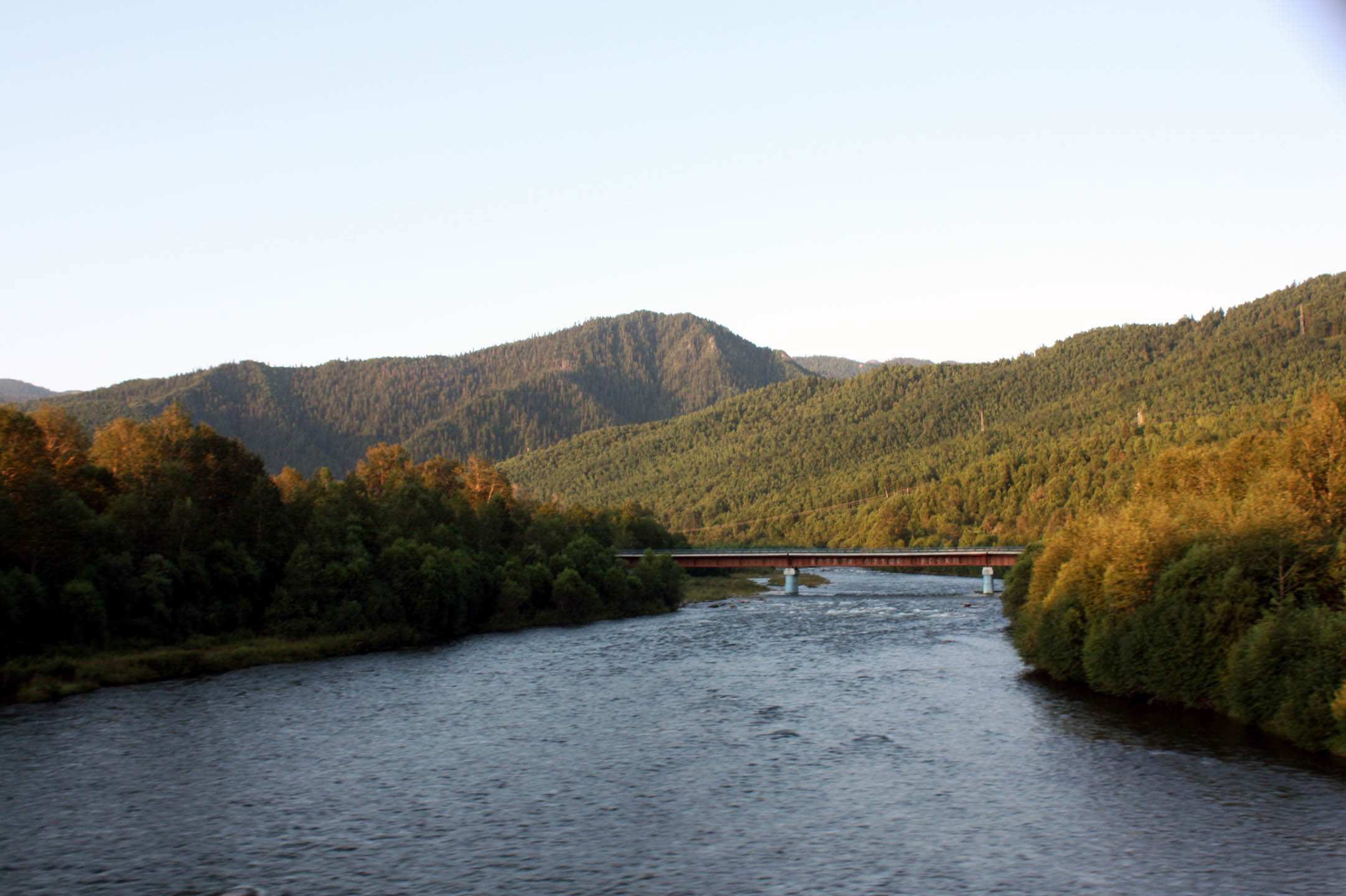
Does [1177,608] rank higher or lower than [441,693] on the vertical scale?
higher

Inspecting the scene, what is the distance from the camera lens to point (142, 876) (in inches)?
1277

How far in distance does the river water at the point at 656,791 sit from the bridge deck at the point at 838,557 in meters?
76.5

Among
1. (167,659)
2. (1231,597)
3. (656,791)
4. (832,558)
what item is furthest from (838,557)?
(656,791)

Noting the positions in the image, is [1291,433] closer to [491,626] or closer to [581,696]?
[581,696]

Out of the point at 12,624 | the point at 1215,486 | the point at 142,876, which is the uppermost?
the point at 1215,486

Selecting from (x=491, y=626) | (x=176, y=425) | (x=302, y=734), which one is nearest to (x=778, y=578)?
(x=491, y=626)

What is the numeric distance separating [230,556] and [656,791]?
179 ft

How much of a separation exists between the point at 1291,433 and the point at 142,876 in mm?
61150

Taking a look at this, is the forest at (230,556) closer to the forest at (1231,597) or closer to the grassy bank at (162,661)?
the grassy bank at (162,661)

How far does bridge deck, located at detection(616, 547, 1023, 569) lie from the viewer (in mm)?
142375

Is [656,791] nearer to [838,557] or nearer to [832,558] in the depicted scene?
[838,557]

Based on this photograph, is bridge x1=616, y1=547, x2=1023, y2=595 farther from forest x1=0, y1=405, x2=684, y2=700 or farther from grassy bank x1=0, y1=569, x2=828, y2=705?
grassy bank x1=0, y1=569, x2=828, y2=705

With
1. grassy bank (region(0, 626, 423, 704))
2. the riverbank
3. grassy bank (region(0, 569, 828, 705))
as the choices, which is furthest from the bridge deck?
grassy bank (region(0, 626, 423, 704))

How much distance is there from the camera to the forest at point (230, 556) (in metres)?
70.1
